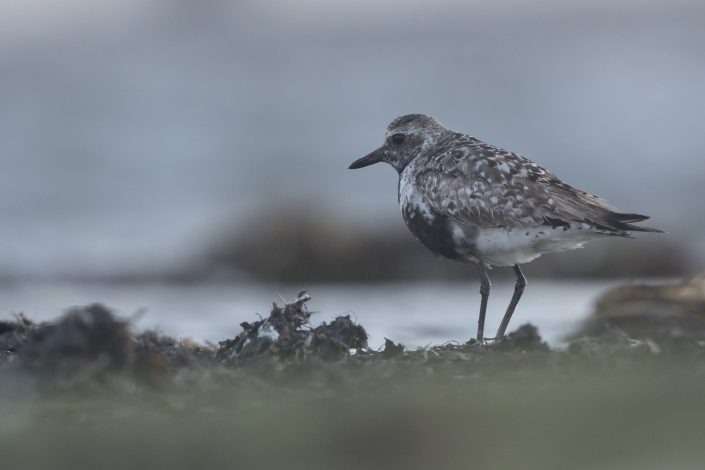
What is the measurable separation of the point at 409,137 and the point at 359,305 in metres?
2.26

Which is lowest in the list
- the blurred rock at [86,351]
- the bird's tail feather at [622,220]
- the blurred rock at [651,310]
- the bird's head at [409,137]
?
the blurred rock at [86,351]

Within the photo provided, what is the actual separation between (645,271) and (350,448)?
28.3ft

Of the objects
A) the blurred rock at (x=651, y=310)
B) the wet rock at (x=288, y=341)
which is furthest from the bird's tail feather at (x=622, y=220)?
the wet rock at (x=288, y=341)

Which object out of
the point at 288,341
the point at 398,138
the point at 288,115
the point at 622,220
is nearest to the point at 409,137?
the point at 398,138

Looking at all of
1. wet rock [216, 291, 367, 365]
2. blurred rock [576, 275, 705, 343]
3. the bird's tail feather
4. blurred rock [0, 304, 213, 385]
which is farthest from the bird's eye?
A: blurred rock [0, 304, 213, 385]

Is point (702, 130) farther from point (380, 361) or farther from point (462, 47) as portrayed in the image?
A: point (380, 361)

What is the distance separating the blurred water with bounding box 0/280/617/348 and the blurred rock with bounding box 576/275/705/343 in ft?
0.94

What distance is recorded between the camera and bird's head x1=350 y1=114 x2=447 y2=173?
8031 mm

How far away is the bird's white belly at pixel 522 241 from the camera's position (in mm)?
6715

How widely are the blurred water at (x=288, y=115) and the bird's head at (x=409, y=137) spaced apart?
507 centimetres

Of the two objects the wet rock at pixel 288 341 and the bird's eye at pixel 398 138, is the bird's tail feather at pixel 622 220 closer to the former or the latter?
the wet rock at pixel 288 341

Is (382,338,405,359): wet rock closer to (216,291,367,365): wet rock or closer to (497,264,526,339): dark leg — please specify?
(216,291,367,365): wet rock

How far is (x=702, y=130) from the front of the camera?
22.7 m

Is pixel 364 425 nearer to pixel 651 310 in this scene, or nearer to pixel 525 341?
pixel 525 341
